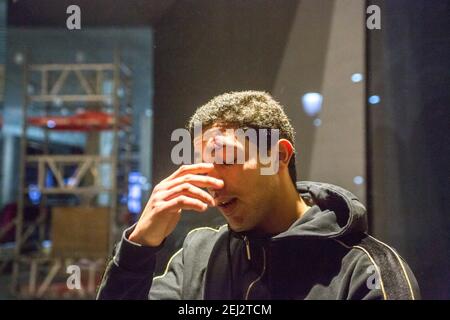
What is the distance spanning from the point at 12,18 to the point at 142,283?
1.06m

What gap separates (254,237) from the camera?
3.36ft

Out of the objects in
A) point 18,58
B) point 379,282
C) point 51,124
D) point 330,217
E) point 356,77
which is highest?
point 18,58

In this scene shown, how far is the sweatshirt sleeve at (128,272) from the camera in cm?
92

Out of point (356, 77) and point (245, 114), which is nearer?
point (245, 114)

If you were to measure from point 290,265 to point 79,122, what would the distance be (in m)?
1.25

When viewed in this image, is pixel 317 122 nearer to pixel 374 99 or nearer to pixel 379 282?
pixel 374 99

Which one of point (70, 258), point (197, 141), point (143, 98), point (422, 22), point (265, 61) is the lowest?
point (70, 258)

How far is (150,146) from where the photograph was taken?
52.2 inches

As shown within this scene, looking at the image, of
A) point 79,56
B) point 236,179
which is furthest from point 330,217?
point 79,56

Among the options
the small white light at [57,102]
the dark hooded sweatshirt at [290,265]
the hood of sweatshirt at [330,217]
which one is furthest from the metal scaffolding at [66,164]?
the hood of sweatshirt at [330,217]

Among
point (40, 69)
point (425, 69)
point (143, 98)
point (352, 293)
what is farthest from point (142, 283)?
point (425, 69)

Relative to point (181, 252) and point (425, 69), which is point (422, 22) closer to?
point (425, 69)

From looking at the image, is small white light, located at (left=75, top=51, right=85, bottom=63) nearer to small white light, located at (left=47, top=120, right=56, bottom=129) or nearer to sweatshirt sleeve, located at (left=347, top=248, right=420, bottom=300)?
small white light, located at (left=47, top=120, right=56, bottom=129)

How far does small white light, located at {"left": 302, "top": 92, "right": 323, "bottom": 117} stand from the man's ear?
1.12 feet
